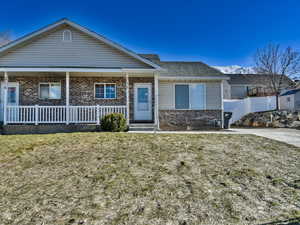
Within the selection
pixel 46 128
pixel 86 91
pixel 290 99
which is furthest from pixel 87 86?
pixel 290 99

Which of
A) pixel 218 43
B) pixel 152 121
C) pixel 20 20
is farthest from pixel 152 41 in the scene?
pixel 20 20

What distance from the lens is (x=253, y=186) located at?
12.9ft

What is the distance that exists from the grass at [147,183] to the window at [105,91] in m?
5.70

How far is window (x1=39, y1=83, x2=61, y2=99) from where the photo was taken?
1145cm

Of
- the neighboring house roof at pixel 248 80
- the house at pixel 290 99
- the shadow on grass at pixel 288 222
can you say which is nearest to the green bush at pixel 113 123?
the shadow on grass at pixel 288 222

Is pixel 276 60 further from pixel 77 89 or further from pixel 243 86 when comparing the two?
pixel 77 89

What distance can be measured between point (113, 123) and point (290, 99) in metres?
25.0

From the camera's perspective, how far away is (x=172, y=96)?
41.1 feet

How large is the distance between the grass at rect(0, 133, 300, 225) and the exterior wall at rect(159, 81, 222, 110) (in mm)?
6279

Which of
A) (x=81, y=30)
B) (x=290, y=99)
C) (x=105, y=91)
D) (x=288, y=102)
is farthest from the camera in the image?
(x=288, y=102)

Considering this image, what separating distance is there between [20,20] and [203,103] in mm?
15912

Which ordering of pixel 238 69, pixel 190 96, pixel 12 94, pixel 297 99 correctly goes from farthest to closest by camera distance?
pixel 238 69 → pixel 297 99 → pixel 190 96 → pixel 12 94

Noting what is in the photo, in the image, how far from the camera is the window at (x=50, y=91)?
11445 millimetres

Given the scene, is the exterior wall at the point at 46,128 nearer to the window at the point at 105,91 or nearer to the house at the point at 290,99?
the window at the point at 105,91
